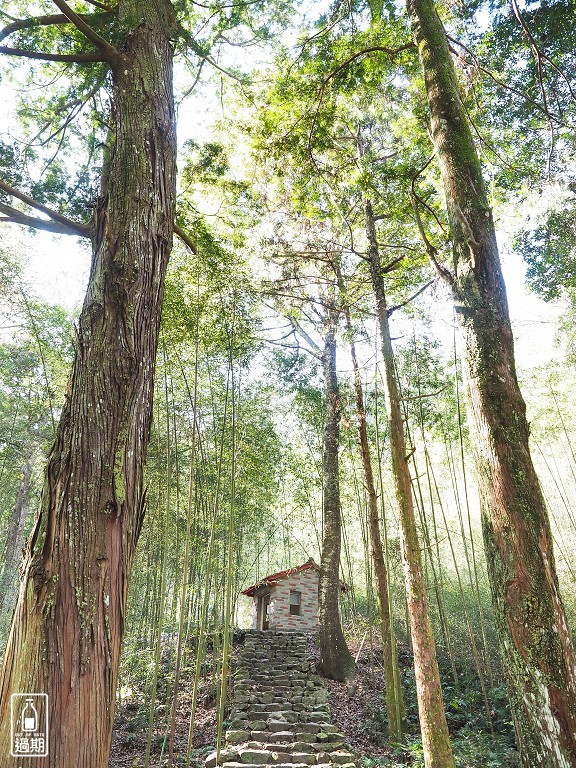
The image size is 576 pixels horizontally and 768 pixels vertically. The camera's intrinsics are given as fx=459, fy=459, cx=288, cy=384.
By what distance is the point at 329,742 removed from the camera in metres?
6.03

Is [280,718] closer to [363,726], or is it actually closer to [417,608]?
[363,726]

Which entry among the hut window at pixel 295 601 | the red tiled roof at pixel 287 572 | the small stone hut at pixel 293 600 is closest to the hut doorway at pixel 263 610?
the small stone hut at pixel 293 600

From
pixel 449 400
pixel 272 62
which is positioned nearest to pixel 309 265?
pixel 272 62

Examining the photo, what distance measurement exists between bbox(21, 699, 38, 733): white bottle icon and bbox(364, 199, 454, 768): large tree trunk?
3430 millimetres

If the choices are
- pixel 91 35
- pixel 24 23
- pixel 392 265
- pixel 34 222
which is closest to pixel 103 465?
pixel 34 222

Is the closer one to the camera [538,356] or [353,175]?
[353,175]

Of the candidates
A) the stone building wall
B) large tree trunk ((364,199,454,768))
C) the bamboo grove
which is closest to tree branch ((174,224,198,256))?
the bamboo grove

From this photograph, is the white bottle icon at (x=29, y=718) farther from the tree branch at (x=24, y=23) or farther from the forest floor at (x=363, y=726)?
the forest floor at (x=363, y=726)

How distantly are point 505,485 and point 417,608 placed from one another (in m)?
2.87

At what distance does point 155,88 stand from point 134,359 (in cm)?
168

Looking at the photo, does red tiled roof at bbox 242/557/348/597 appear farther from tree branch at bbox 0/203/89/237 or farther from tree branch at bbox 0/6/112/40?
tree branch at bbox 0/6/112/40

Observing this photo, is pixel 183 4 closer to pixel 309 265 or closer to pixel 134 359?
pixel 309 265

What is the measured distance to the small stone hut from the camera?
12.8 meters

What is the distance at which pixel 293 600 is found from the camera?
1307 cm
